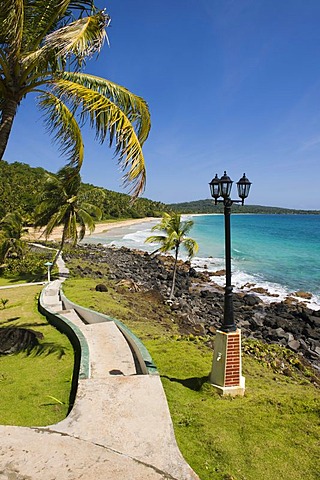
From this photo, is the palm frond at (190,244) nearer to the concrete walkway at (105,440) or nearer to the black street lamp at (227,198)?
the black street lamp at (227,198)

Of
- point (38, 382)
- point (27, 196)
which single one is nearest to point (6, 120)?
point (38, 382)

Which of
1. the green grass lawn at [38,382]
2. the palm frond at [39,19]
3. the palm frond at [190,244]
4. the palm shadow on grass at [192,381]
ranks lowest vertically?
the green grass lawn at [38,382]

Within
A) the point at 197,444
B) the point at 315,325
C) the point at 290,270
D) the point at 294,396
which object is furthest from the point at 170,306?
the point at 290,270

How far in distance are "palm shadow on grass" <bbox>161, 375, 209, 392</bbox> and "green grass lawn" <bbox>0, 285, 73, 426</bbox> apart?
202cm

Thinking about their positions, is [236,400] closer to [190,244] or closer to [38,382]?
[38,382]

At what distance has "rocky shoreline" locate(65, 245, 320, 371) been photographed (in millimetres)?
13273

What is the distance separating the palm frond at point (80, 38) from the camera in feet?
16.4

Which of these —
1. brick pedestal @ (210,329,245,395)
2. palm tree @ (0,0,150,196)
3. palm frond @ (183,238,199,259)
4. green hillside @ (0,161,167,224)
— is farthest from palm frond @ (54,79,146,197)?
green hillside @ (0,161,167,224)

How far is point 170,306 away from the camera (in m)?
16.6

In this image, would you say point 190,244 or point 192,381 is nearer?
point 192,381

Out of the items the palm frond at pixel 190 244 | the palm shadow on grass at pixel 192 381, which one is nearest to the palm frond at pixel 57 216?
the palm frond at pixel 190 244

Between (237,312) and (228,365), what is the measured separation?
465 inches

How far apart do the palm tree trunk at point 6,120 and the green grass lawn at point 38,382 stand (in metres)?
4.28

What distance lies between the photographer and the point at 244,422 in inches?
193
